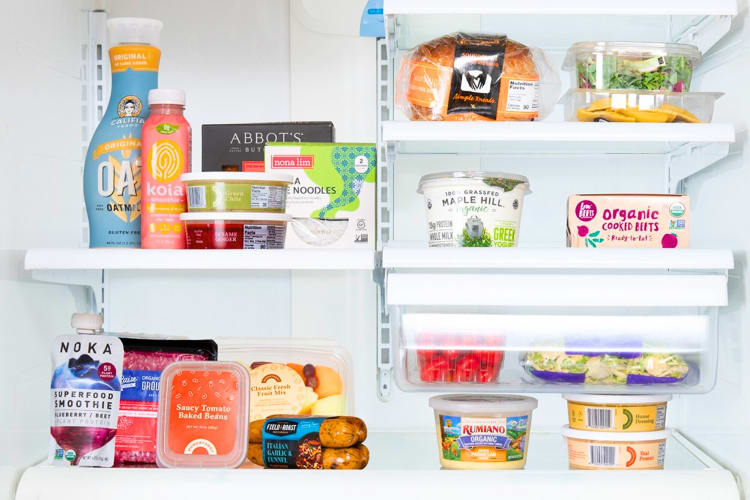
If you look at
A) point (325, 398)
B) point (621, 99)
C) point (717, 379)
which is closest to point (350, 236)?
point (325, 398)

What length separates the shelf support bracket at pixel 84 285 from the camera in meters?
1.69

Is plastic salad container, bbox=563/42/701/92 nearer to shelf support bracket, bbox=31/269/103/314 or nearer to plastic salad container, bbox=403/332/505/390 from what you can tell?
plastic salad container, bbox=403/332/505/390

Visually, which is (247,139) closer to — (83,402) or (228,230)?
(228,230)

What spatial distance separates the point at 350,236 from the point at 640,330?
0.51 m

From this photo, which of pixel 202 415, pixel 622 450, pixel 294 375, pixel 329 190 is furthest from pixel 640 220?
pixel 202 415

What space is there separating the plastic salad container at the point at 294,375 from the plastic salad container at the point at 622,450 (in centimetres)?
43

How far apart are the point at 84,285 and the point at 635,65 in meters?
1.10

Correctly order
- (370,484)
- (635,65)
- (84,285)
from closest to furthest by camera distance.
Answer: (370,484) < (635,65) < (84,285)

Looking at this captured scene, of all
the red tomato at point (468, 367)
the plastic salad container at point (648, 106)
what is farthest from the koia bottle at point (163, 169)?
the plastic salad container at point (648, 106)

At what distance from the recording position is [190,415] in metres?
1.57

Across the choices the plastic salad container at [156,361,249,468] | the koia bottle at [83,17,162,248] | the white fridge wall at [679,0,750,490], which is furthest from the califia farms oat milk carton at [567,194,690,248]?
the koia bottle at [83,17,162,248]

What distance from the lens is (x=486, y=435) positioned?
1533mm

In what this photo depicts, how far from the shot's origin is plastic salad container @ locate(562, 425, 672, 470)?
152cm

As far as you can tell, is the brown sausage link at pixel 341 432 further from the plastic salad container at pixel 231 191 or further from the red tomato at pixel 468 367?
the plastic salad container at pixel 231 191
